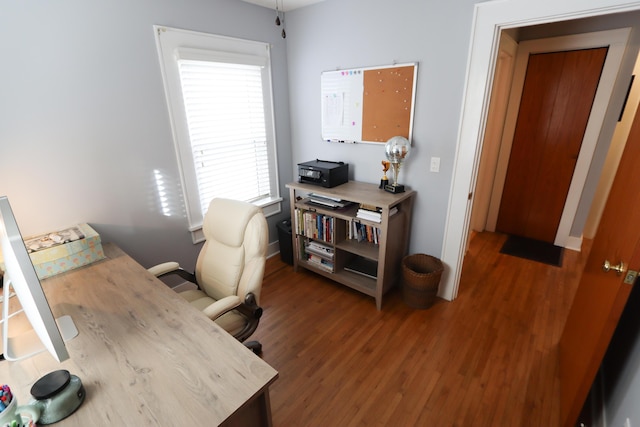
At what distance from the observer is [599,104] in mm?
2811

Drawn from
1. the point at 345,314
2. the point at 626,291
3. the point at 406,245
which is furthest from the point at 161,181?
the point at 626,291

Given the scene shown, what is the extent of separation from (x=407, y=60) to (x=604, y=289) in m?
1.81

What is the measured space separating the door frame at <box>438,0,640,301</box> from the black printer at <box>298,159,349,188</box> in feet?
2.91

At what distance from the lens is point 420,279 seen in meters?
2.23

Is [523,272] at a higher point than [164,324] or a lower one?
lower

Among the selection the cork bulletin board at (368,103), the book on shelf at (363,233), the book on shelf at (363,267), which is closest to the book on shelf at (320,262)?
the book on shelf at (363,267)

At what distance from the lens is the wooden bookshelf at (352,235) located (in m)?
2.23

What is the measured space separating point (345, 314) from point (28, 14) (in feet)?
8.56

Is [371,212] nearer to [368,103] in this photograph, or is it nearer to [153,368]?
[368,103]

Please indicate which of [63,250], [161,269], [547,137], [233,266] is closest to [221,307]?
[233,266]

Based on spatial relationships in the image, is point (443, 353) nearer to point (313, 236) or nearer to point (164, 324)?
point (313, 236)

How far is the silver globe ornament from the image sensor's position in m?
2.21

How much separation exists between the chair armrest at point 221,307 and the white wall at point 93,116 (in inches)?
44.1

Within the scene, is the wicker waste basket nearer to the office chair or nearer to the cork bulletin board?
the cork bulletin board
